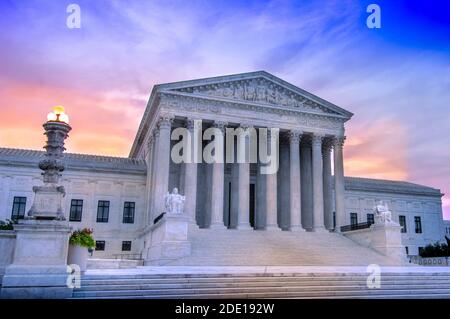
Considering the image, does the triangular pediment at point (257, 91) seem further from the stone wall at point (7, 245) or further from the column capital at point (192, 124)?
the stone wall at point (7, 245)

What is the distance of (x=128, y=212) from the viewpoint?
41.4 meters

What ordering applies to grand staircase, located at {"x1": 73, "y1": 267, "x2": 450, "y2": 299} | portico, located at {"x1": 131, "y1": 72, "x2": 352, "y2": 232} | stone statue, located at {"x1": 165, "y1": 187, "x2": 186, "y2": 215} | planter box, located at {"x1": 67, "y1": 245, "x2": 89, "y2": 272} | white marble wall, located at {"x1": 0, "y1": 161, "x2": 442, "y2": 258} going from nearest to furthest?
1. grand staircase, located at {"x1": 73, "y1": 267, "x2": 450, "y2": 299}
2. planter box, located at {"x1": 67, "y1": 245, "x2": 89, "y2": 272}
3. stone statue, located at {"x1": 165, "y1": 187, "x2": 186, "y2": 215}
4. portico, located at {"x1": 131, "y1": 72, "x2": 352, "y2": 232}
5. white marble wall, located at {"x1": 0, "y1": 161, "x2": 442, "y2": 258}

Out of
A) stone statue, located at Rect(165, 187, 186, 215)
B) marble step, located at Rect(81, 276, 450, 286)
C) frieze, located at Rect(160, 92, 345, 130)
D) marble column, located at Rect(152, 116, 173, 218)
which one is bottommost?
marble step, located at Rect(81, 276, 450, 286)

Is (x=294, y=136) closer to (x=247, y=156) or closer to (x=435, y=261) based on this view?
(x=247, y=156)

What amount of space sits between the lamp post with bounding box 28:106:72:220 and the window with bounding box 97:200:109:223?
26.6 meters

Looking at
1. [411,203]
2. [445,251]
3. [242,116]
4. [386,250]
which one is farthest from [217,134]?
[411,203]

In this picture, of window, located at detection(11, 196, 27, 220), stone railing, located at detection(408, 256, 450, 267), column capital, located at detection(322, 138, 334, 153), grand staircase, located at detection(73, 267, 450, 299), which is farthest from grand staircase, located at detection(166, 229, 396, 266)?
window, located at detection(11, 196, 27, 220)

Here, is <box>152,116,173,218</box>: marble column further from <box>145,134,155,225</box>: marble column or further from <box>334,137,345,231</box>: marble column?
<box>334,137,345,231</box>: marble column

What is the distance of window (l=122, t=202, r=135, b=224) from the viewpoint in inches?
1618

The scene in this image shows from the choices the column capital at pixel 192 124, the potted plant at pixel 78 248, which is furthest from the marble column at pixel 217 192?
the potted plant at pixel 78 248

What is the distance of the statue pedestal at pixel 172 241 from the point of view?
2575 cm

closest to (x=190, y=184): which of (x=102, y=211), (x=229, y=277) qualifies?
(x=102, y=211)
